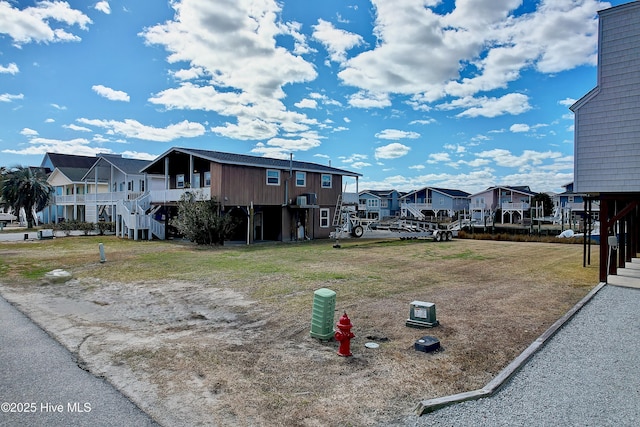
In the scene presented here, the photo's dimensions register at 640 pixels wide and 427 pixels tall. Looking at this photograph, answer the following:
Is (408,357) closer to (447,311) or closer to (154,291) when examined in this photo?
(447,311)

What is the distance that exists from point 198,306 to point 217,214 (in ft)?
45.3

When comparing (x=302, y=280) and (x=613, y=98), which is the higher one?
(x=613, y=98)

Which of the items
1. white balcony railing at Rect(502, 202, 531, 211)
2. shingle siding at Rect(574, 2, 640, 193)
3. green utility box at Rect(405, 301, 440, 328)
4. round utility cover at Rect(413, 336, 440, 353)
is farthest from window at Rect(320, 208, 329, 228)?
white balcony railing at Rect(502, 202, 531, 211)

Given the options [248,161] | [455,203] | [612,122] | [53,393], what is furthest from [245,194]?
[455,203]

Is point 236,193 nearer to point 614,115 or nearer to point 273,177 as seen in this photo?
point 273,177

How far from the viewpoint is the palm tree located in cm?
3653

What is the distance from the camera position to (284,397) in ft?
14.9

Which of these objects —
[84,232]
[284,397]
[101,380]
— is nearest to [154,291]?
[101,380]

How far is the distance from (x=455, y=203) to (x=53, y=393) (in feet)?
201

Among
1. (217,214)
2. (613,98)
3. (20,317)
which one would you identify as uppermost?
(613,98)

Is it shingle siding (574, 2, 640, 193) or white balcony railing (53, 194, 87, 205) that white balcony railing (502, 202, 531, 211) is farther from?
white balcony railing (53, 194, 87, 205)

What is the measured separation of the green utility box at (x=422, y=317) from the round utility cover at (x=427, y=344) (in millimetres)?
869

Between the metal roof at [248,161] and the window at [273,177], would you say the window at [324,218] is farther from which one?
the window at [273,177]

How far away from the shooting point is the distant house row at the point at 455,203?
56519 mm
